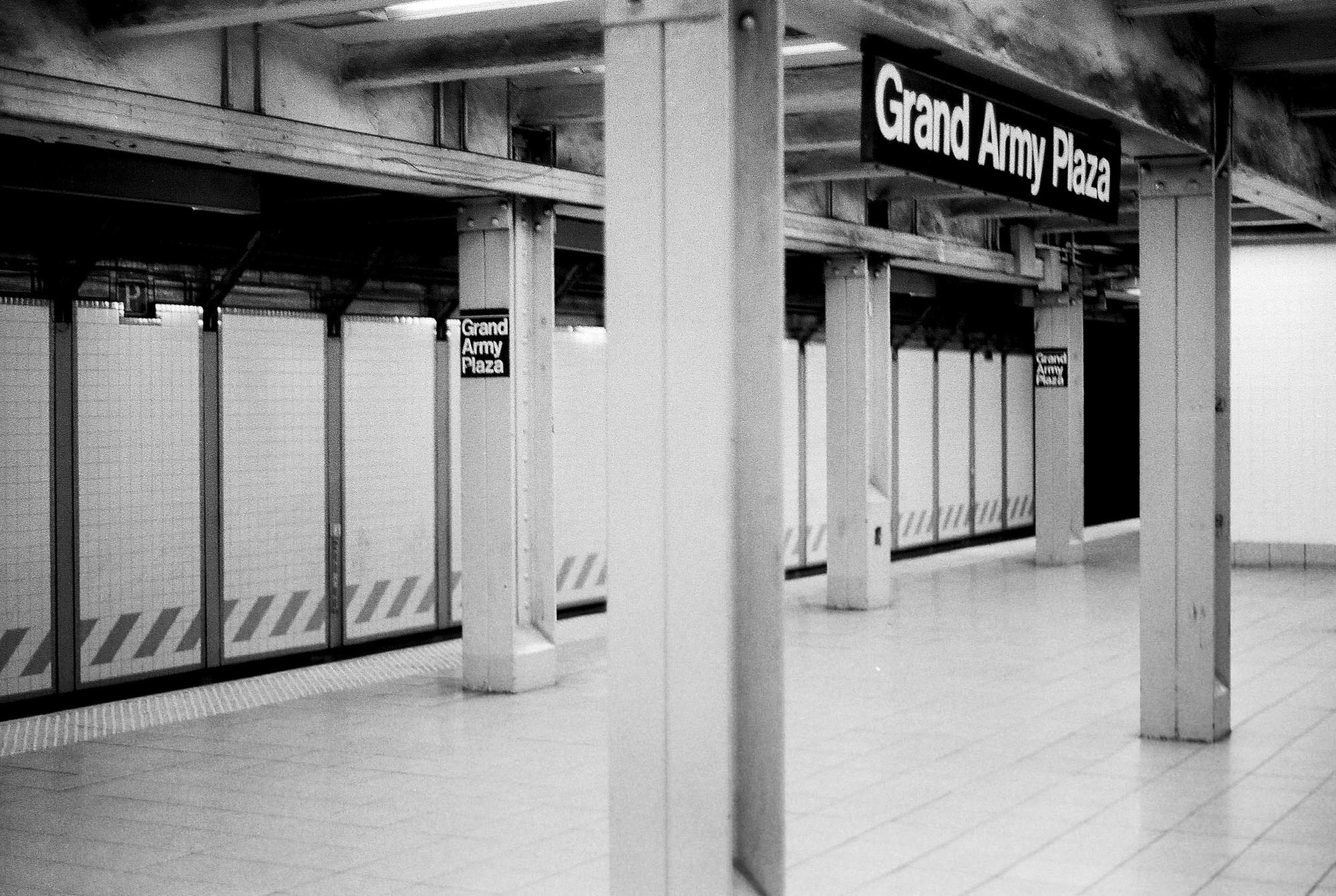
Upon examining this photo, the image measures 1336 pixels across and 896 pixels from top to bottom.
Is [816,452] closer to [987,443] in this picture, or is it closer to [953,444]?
[953,444]

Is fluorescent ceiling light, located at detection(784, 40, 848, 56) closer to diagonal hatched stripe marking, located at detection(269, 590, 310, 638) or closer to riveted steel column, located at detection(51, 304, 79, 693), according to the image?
riveted steel column, located at detection(51, 304, 79, 693)

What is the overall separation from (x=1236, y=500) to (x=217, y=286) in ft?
45.4

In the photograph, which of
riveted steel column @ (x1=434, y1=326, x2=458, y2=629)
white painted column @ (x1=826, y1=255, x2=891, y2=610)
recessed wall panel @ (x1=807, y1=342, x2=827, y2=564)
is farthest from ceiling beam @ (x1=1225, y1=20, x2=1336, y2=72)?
recessed wall panel @ (x1=807, y1=342, x2=827, y2=564)

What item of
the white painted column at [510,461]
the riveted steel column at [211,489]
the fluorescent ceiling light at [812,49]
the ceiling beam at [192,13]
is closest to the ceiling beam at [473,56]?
the fluorescent ceiling light at [812,49]

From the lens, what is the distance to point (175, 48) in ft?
27.4

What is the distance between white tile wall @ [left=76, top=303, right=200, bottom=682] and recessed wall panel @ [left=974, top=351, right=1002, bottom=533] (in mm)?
15175

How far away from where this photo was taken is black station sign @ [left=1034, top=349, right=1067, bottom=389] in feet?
67.2

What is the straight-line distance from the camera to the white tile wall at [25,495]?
33.3ft

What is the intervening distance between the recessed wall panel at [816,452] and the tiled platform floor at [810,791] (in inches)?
255

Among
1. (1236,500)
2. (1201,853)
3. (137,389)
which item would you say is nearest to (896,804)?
(1201,853)

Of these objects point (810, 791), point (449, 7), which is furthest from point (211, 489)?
point (810, 791)

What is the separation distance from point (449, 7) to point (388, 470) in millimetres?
5690

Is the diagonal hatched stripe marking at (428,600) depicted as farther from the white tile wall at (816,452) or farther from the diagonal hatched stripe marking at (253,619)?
the white tile wall at (816,452)

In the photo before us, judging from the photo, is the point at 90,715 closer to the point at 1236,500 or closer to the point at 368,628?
the point at 368,628
